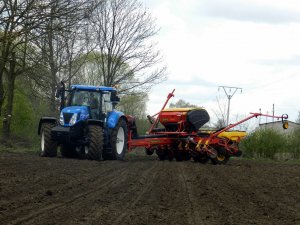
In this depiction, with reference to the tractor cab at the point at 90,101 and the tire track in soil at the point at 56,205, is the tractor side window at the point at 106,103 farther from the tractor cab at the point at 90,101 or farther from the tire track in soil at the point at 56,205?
the tire track in soil at the point at 56,205

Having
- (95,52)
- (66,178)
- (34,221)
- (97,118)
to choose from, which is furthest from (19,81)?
(34,221)

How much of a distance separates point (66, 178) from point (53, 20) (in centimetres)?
986

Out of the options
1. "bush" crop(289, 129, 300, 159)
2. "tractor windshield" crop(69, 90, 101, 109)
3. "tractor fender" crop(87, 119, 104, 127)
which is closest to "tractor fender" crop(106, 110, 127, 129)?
"tractor windshield" crop(69, 90, 101, 109)

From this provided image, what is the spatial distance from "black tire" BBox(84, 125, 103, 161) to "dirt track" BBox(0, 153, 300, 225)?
279cm

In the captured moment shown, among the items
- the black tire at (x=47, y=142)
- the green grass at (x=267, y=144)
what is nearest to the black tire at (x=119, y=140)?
the black tire at (x=47, y=142)

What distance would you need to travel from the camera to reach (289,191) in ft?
36.3

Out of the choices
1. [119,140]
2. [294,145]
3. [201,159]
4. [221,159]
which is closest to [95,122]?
[119,140]

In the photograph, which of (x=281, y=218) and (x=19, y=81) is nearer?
(x=281, y=218)

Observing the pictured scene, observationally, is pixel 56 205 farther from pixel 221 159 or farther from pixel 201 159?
pixel 221 159

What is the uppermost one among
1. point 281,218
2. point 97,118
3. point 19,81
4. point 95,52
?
point 95,52

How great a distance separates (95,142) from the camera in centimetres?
1695

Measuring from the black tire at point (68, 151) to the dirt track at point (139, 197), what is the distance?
513 centimetres

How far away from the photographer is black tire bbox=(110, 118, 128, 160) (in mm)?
18078

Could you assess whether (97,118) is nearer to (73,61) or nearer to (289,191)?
(289,191)
